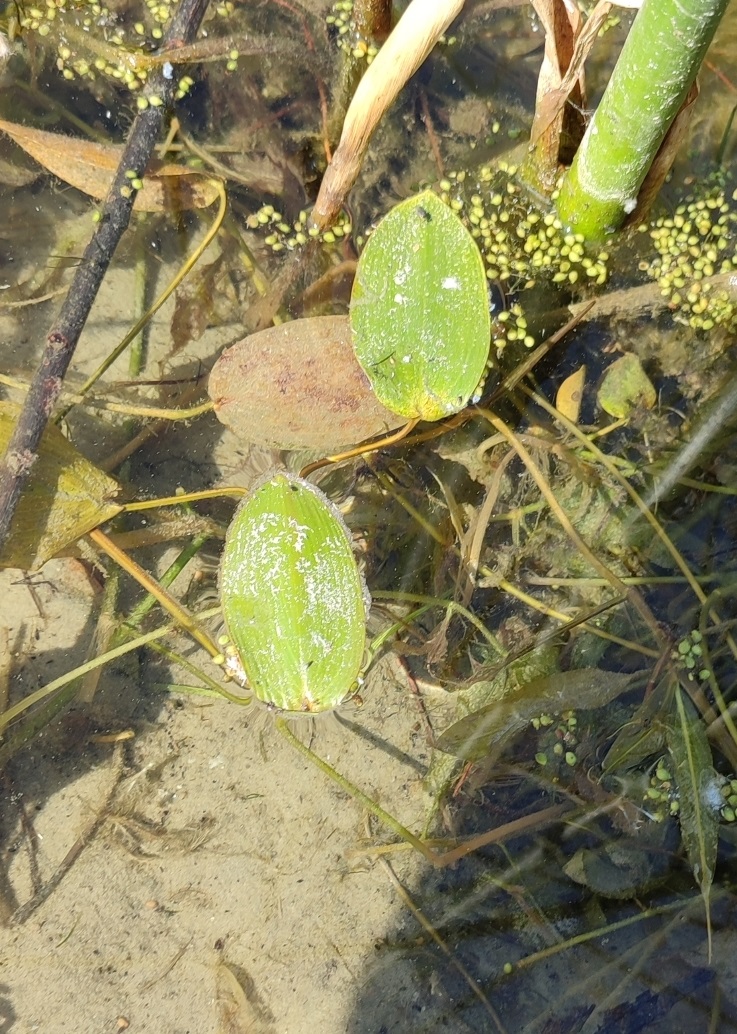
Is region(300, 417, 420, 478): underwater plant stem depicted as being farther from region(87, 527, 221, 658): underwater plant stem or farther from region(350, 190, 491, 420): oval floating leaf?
region(87, 527, 221, 658): underwater plant stem

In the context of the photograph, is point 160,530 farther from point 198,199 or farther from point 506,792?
point 506,792

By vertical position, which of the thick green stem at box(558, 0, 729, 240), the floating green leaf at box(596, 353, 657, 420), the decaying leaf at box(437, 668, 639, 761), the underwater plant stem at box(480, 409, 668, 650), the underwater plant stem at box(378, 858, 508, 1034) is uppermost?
the thick green stem at box(558, 0, 729, 240)

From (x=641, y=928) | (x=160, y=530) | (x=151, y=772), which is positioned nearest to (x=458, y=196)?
(x=160, y=530)

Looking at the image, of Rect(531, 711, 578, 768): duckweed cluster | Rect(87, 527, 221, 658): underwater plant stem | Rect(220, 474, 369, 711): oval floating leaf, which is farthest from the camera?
Rect(531, 711, 578, 768): duckweed cluster

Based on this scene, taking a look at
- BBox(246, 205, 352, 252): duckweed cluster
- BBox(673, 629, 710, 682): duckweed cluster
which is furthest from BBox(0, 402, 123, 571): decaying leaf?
BBox(673, 629, 710, 682): duckweed cluster

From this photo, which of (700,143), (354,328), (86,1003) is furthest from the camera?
(700,143)

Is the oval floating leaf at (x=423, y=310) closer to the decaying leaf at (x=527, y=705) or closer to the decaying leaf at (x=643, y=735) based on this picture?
the decaying leaf at (x=527, y=705)

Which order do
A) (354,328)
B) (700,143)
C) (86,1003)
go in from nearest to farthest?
(354,328)
(86,1003)
(700,143)

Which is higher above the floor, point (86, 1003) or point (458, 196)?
point (458, 196)
